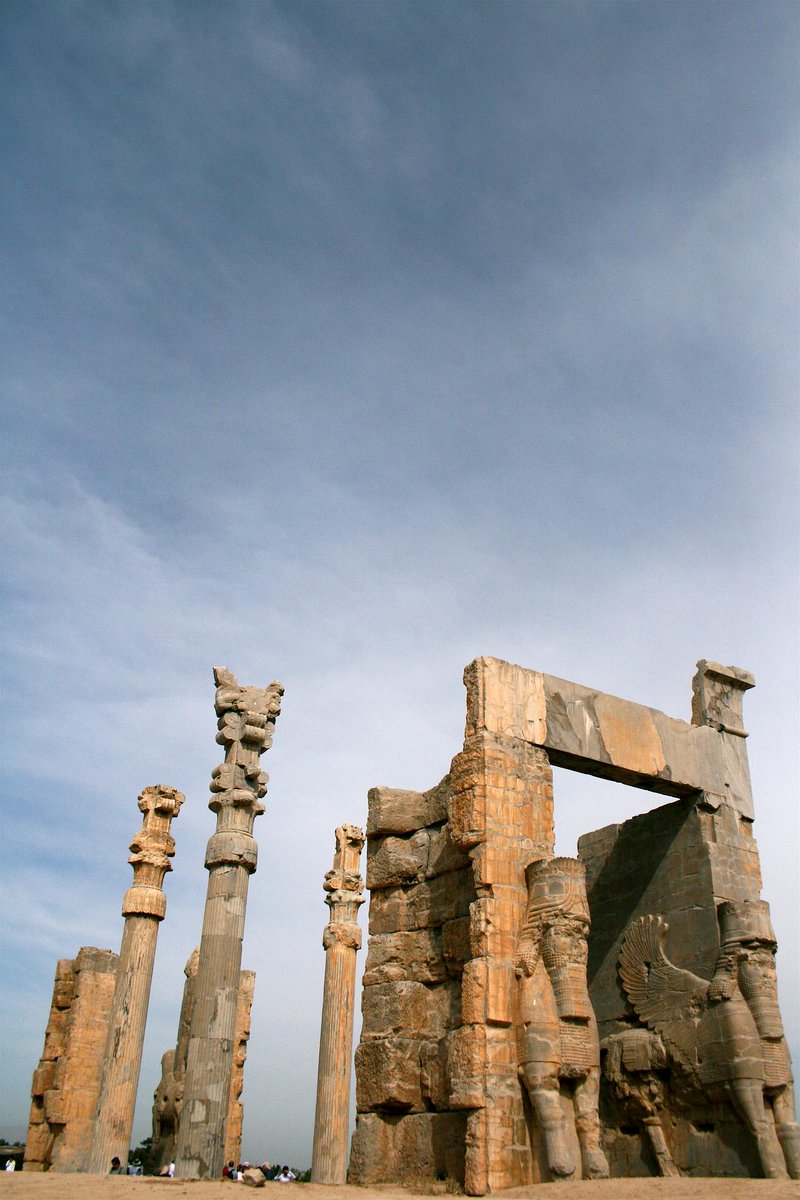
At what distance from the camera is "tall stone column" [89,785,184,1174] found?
41.3ft

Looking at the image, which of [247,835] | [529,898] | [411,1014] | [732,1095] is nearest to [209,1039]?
[247,835]

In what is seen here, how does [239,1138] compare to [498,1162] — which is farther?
[239,1138]

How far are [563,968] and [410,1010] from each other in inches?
60.0

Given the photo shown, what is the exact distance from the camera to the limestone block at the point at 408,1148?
303 inches

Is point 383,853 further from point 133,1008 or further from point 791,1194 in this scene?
point 133,1008

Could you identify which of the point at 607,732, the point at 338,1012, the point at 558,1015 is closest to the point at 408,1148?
the point at 558,1015

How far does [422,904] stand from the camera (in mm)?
9062

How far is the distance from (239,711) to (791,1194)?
7.19m

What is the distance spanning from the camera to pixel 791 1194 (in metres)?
5.90

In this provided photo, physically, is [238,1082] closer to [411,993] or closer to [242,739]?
[242,739]

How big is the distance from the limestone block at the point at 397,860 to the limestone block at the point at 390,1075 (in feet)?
4.43

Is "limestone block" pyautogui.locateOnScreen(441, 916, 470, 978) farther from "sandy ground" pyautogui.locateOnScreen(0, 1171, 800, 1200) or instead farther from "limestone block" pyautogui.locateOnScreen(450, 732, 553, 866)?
"sandy ground" pyautogui.locateOnScreen(0, 1171, 800, 1200)

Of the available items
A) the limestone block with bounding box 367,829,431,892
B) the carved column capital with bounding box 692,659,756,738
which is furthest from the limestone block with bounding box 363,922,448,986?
the carved column capital with bounding box 692,659,756,738

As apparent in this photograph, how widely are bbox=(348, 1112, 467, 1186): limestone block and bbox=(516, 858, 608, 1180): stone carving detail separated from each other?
30.0 inches
